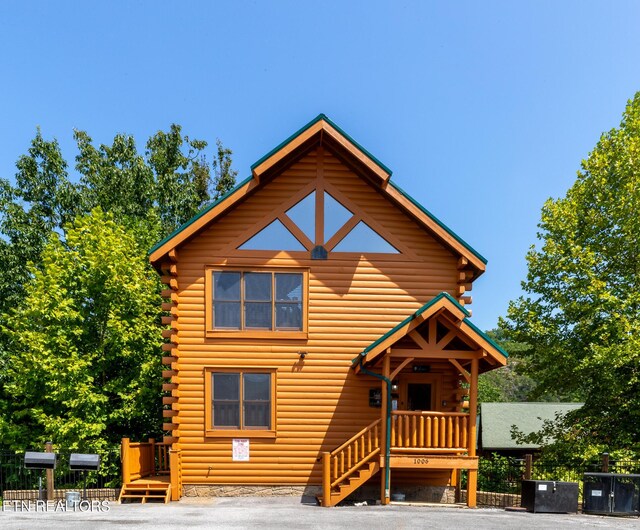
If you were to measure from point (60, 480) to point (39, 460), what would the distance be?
7658 millimetres

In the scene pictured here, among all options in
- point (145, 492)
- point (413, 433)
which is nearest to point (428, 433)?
point (413, 433)

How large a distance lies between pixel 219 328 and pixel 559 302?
41.0 feet

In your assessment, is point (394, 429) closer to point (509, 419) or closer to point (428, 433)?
point (428, 433)

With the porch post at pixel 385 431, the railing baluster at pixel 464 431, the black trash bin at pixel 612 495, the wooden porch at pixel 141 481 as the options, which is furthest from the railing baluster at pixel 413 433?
the wooden porch at pixel 141 481

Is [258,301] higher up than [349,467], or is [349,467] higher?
[258,301]

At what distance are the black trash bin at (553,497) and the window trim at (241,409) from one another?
6.77 metres

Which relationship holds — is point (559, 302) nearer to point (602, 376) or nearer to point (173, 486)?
point (602, 376)

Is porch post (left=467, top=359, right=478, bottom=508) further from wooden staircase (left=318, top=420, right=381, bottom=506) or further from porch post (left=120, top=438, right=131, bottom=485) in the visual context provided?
porch post (left=120, top=438, right=131, bottom=485)

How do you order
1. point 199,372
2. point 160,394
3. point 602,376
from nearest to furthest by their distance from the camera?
point 199,372 < point 602,376 < point 160,394

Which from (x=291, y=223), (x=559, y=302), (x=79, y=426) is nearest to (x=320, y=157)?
(x=291, y=223)

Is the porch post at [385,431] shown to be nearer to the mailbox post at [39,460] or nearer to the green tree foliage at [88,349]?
the mailbox post at [39,460]

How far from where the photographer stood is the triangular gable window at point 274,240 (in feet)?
45.4

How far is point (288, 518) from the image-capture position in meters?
10.7

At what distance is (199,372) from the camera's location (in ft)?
44.2
